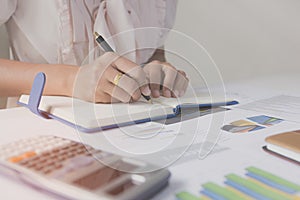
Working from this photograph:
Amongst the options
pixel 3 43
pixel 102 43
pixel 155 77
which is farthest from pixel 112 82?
pixel 3 43

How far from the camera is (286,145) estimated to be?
0.44m

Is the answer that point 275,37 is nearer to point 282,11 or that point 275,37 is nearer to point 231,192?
point 282,11

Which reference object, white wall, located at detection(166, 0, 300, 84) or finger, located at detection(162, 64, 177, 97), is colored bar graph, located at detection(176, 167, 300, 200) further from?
white wall, located at detection(166, 0, 300, 84)

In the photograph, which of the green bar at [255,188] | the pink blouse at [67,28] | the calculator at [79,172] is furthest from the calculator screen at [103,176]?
the pink blouse at [67,28]

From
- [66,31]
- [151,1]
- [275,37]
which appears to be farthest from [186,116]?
[275,37]

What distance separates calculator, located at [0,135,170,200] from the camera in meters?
0.32

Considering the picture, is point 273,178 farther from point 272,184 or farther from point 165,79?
point 165,79

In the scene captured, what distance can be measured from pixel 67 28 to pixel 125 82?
359mm

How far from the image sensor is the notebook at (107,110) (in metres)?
0.56

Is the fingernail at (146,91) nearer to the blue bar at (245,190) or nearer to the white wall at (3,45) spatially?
the blue bar at (245,190)

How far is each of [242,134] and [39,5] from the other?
0.62 metres

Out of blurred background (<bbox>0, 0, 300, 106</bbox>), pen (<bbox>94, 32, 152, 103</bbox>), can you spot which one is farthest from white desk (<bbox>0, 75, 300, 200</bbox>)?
blurred background (<bbox>0, 0, 300, 106</bbox>)

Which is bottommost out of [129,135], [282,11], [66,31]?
[129,135]

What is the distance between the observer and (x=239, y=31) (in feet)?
4.72
